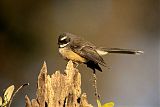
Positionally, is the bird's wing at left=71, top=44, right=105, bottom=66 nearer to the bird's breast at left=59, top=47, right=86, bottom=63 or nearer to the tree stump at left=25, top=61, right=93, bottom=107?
the bird's breast at left=59, top=47, right=86, bottom=63

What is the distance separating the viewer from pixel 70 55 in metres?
3.60

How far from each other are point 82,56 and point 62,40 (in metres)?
0.21

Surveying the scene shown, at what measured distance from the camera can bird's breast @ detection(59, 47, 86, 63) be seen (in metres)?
3.57

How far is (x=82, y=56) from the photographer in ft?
11.8

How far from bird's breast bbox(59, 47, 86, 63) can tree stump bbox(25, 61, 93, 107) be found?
1.42 meters

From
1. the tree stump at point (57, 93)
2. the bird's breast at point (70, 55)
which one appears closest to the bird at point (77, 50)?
the bird's breast at point (70, 55)

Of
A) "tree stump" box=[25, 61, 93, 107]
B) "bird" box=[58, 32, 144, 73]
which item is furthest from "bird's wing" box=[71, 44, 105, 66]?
"tree stump" box=[25, 61, 93, 107]

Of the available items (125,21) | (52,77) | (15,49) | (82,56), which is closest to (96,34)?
(125,21)

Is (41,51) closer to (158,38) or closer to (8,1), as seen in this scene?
(8,1)

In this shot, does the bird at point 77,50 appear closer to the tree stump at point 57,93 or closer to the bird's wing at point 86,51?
the bird's wing at point 86,51

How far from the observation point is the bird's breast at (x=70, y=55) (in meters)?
3.57

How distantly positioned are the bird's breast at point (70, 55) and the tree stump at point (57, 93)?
55.8 inches

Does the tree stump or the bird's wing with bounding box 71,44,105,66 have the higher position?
the bird's wing with bounding box 71,44,105,66

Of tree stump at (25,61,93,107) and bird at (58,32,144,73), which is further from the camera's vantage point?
bird at (58,32,144,73)
